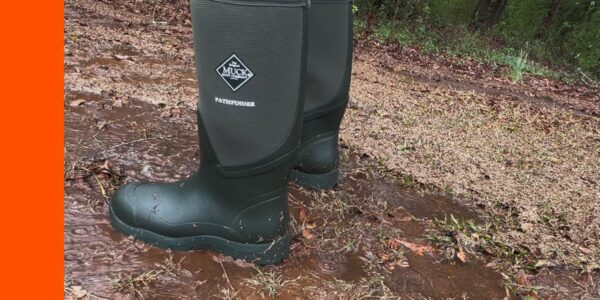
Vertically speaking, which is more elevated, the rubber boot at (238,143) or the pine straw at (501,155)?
the rubber boot at (238,143)

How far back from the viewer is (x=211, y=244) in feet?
3.84

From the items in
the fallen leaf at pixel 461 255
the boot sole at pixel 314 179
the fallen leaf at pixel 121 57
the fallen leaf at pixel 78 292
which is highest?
the fallen leaf at pixel 121 57

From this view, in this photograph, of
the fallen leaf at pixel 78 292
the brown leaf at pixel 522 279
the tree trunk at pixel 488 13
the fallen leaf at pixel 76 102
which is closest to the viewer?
the fallen leaf at pixel 78 292

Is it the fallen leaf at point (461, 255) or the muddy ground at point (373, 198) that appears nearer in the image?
the muddy ground at point (373, 198)

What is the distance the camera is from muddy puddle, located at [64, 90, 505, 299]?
3.43ft

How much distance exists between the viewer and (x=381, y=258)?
51.0 inches

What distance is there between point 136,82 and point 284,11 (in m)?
1.46

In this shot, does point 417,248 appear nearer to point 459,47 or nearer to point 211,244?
point 211,244

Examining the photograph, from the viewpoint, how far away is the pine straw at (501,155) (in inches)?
62.8

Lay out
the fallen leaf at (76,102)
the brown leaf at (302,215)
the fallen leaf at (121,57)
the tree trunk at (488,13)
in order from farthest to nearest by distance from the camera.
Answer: the tree trunk at (488,13) < the fallen leaf at (121,57) < the fallen leaf at (76,102) < the brown leaf at (302,215)

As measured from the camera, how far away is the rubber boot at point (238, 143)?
3.30 ft

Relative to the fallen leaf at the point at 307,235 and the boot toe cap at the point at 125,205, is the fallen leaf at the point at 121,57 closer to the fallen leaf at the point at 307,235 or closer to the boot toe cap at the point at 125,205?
the boot toe cap at the point at 125,205

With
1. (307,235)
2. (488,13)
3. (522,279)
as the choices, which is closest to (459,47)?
(488,13)

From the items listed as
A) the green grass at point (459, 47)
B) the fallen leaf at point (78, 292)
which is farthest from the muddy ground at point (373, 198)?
the green grass at point (459, 47)
